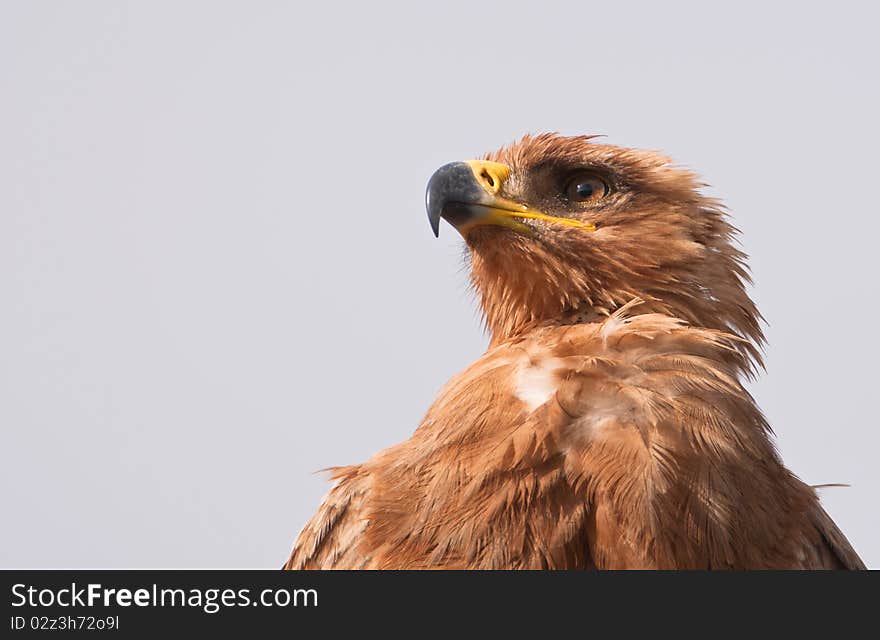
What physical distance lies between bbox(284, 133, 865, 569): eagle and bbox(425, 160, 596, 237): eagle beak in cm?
1

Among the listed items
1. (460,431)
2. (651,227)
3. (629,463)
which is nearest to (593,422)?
(629,463)

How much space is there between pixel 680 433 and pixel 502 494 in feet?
2.45

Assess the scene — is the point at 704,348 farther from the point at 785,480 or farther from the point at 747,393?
the point at 785,480

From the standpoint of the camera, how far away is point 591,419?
4.80m

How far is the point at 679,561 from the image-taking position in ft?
14.9

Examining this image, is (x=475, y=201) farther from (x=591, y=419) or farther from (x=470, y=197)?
(x=591, y=419)

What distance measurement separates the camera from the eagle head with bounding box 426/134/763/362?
5.75 m

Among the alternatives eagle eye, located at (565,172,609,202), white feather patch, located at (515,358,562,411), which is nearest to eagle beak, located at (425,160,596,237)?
eagle eye, located at (565,172,609,202)

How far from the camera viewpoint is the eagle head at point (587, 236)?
5.75m

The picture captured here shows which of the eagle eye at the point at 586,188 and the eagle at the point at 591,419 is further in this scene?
the eagle eye at the point at 586,188

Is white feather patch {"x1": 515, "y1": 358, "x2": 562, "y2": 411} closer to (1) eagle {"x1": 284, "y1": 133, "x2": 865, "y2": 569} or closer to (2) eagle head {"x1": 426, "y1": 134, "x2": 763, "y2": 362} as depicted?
(1) eagle {"x1": 284, "y1": 133, "x2": 865, "y2": 569}

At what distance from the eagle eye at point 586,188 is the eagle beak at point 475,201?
170 mm

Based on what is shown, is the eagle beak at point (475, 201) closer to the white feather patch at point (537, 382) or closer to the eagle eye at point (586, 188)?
the eagle eye at point (586, 188)

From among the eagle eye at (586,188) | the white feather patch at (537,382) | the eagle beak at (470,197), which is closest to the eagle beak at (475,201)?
the eagle beak at (470,197)
